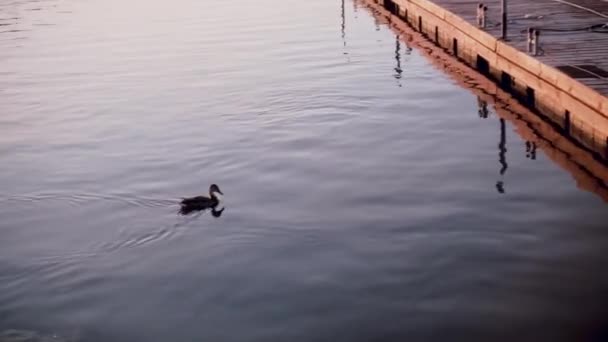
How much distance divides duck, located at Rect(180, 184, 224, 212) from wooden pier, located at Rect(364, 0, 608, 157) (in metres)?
8.38

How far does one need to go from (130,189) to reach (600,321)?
37.6 feet

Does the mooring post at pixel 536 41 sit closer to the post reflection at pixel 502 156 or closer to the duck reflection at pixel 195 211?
the post reflection at pixel 502 156

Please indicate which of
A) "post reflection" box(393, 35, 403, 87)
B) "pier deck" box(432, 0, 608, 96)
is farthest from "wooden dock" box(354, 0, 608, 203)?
"pier deck" box(432, 0, 608, 96)

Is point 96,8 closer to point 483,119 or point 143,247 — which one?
point 483,119

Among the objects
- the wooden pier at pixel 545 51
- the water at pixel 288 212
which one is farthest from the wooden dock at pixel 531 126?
the water at pixel 288 212

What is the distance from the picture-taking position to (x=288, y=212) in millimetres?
18938

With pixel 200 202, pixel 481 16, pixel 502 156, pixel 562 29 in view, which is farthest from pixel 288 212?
pixel 562 29

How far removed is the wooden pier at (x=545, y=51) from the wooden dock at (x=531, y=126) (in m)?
0.24

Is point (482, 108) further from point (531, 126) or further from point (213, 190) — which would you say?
point (213, 190)

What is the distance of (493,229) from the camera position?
17.4 meters

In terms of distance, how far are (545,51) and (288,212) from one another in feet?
33.5

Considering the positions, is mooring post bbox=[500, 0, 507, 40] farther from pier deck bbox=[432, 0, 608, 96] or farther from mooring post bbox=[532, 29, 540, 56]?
mooring post bbox=[532, 29, 540, 56]

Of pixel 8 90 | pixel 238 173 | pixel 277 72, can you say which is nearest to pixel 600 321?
pixel 238 173

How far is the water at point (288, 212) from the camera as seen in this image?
14547 millimetres
